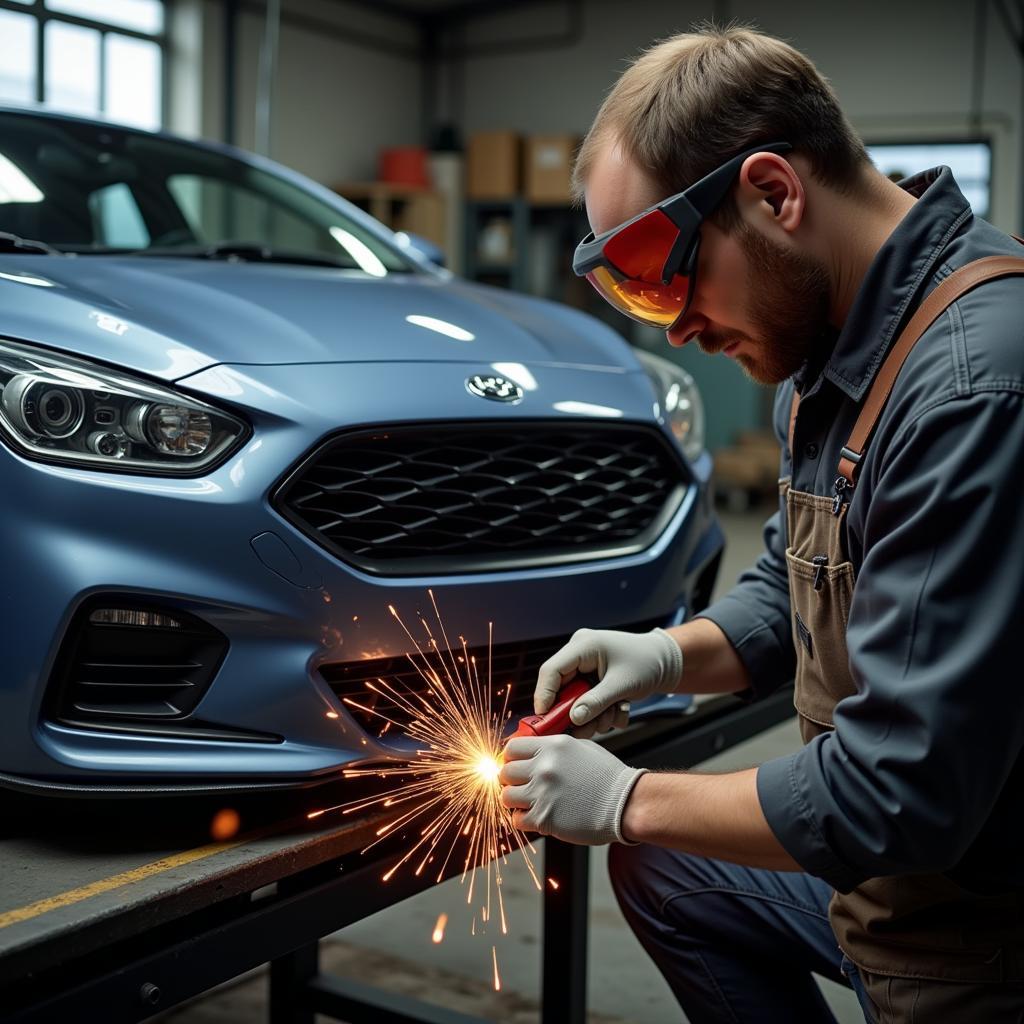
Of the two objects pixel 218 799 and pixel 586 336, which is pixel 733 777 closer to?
pixel 218 799

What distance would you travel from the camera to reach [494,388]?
6.80 feet

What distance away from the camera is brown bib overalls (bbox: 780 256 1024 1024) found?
1.37 metres

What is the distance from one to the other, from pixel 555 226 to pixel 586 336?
32.0 ft

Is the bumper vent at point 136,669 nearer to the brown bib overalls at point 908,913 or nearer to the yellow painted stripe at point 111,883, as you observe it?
the yellow painted stripe at point 111,883

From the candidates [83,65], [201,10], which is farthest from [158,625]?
[201,10]

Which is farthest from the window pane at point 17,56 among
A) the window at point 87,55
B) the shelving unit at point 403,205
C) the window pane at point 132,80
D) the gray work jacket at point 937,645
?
the gray work jacket at point 937,645

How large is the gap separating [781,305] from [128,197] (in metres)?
2.06

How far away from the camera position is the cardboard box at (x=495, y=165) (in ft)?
38.0

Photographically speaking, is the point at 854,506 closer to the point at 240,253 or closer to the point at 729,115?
the point at 729,115

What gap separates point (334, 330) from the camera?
204 centimetres

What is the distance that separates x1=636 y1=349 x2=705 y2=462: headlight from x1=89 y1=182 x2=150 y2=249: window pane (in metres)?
1.18

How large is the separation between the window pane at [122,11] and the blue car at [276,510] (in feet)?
26.0

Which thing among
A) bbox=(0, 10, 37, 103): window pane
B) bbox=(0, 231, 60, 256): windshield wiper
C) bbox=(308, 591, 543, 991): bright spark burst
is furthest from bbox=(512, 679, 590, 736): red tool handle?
bbox=(0, 10, 37, 103): window pane

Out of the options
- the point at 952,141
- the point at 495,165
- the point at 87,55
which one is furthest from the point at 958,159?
the point at 87,55
